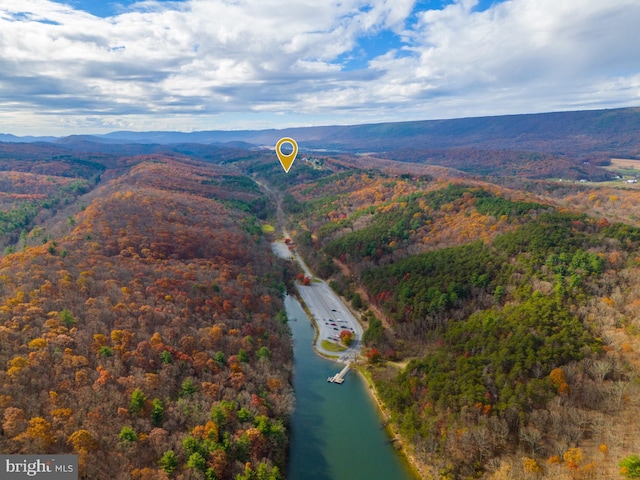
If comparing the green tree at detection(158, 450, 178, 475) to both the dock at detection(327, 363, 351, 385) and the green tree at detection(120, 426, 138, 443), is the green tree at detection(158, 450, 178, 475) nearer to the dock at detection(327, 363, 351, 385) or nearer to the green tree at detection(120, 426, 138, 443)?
the green tree at detection(120, 426, 138, 443)

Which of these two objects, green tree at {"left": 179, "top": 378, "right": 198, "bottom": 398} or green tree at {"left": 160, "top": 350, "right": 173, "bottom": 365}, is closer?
green tree at {"left": 179, "top": 378, "right": 198, "bottom": 398}

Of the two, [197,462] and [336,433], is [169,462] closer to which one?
[197,462]

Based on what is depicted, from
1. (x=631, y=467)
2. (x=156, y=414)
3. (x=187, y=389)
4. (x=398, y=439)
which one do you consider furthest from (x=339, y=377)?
(x=631, y=467)

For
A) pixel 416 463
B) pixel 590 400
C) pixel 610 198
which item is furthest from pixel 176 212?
pixel 610 198

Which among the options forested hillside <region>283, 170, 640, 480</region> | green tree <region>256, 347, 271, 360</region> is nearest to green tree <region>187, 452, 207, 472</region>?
green tree <region>256, 347, 271, 360</region>

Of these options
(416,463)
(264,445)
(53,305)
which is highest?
(53,305)

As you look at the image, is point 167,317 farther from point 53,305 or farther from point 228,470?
point 228,470
